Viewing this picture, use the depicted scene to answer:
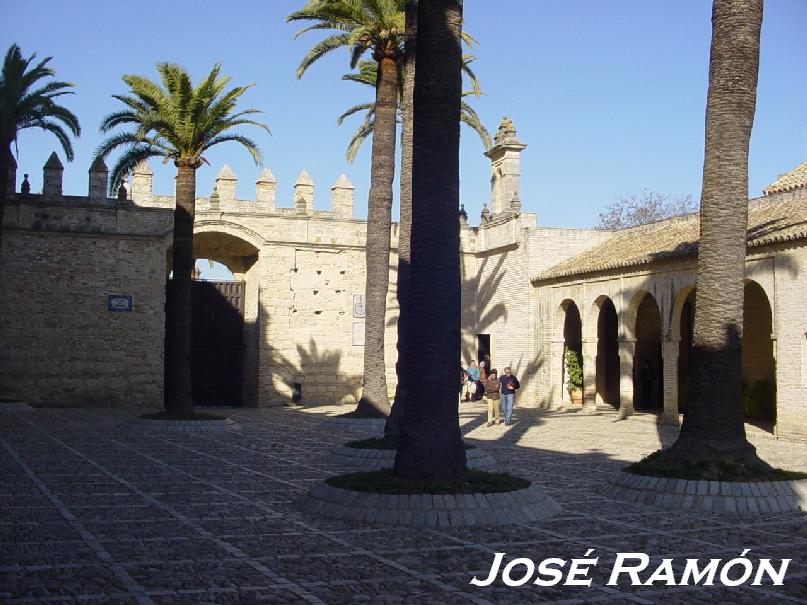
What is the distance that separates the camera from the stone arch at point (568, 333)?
27875 millimetres

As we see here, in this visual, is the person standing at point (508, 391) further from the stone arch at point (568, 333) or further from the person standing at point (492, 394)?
the stone arch at point (568, 333)

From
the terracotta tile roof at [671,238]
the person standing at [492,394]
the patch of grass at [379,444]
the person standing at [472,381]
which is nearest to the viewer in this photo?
the patch of grass at [379,444]

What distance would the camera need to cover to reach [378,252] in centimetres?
1880

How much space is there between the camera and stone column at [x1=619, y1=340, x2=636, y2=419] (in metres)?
24.1

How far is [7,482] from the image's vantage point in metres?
11.1

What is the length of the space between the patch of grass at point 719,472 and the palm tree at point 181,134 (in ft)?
39.7

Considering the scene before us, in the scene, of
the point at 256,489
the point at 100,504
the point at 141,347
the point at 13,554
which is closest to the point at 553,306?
the point at 141,347

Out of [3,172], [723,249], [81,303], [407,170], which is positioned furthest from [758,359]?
[3,172]

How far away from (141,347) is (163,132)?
8.33m

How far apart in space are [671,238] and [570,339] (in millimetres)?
6150

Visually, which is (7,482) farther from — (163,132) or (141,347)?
(141,347)

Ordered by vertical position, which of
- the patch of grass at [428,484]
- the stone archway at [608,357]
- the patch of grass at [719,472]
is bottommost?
the patch of grass at [428,484]

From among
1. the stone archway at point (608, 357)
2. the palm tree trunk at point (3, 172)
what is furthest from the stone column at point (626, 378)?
the palm tree trunk at point (3, 172)

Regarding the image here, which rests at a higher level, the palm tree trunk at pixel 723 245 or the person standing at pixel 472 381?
the palm tree trunk at pixel 723 245
